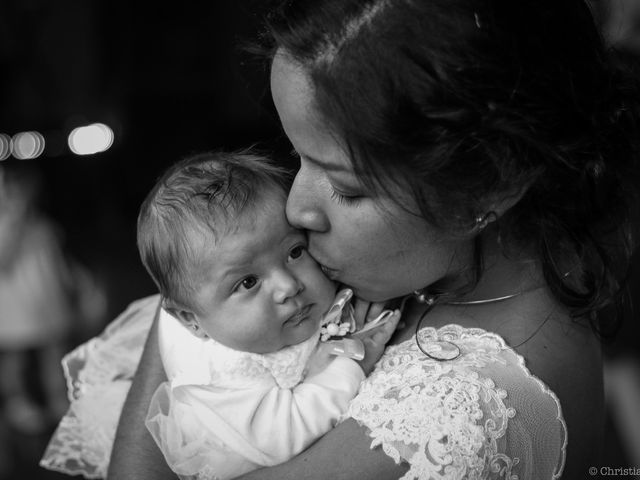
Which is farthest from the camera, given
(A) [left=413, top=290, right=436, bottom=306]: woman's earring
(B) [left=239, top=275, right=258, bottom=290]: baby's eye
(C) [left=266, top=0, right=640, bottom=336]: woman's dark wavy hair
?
(A) [left=413, top=290, right=436, bottom=306]: woman's earring

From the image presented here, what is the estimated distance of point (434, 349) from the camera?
153 cm

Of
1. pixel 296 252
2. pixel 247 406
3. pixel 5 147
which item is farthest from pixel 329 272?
pixel 5 147

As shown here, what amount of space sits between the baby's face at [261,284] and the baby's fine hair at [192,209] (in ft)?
0.09

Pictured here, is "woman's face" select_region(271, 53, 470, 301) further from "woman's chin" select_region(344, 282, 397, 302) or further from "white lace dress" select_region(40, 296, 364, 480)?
"white lace dress" select_region(40, 296, 364, 480)

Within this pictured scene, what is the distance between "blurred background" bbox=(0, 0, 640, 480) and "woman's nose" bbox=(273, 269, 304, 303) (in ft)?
11.6

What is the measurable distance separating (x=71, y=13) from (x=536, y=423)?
6484 millimetres

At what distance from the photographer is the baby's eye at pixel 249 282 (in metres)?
1.57

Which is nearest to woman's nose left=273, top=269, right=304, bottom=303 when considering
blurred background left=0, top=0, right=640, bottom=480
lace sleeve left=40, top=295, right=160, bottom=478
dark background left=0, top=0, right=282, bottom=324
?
lace sleeve left=40, top=295, right=160, bottom=478

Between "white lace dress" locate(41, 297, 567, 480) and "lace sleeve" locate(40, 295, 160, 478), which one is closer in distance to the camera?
"white lace dress" locate(41, 297, 567, 480)

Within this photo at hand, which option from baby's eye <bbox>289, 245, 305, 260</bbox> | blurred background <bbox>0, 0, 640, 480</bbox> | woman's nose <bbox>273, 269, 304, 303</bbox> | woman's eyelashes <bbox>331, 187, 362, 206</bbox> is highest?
woman's eyelashes <bbox>331, 187, 362, 206</bbox>

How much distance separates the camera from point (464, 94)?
1334mm

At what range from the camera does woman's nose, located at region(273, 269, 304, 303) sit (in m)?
1.55

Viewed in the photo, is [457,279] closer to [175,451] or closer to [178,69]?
[175,451]

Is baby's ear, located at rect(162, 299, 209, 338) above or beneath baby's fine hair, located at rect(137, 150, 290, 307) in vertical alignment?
beneath
